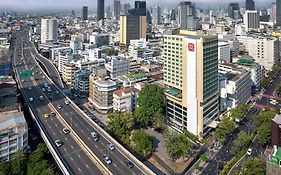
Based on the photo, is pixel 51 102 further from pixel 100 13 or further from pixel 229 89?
pixel 100 13

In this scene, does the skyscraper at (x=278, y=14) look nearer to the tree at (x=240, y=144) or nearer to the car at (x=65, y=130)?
the tree at (x=240, y=144)

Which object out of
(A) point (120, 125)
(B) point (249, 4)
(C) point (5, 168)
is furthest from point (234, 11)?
(C) point (5, 168)

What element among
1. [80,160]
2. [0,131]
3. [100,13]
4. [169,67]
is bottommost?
[80,160]

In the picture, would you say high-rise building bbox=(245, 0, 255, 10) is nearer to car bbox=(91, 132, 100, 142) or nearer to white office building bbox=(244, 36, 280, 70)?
white office building bbox=(244, 36, 280, 70)

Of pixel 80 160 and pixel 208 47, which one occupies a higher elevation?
pixel 208 47

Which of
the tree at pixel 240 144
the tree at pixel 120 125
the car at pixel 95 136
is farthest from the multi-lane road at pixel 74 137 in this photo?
the tree at pixel 240 144

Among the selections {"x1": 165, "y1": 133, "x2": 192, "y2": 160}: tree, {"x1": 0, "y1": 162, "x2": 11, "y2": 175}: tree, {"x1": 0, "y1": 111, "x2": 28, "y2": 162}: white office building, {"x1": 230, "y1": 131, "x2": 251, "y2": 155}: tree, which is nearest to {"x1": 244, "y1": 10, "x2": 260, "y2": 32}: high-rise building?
{"x1": 230, "y1": 131, "x2": 251, "y2": 155}: tree

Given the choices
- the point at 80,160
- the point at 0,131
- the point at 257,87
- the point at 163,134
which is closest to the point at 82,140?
the point at 80,160
